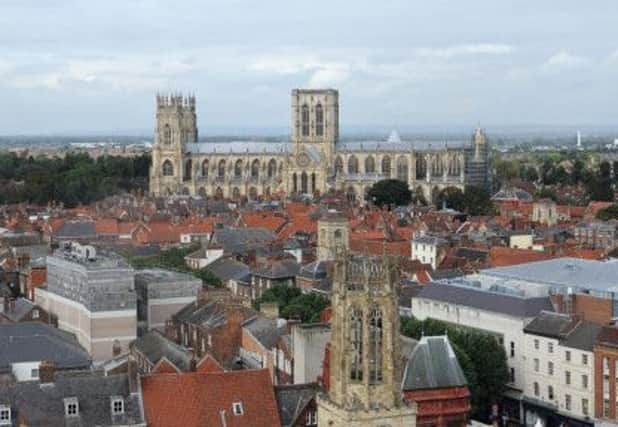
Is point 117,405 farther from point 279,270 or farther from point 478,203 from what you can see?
point 478,203

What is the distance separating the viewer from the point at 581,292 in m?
65.8

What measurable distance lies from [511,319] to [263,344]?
625 inches

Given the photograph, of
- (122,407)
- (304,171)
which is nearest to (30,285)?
(122,407)

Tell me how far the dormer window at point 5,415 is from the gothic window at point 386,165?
152 m

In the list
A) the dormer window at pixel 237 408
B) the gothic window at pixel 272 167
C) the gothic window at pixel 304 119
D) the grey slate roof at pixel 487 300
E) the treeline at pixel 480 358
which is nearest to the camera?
the dormer window at pixel 237 408

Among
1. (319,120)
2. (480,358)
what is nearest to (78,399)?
(480,358)

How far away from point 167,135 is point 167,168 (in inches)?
224

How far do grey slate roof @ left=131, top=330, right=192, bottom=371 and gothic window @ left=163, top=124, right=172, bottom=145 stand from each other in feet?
446

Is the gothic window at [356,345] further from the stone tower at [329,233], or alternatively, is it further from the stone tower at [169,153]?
the stone tower at [169,153]

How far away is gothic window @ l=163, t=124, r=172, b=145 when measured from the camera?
19188cm

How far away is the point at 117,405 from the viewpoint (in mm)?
39906

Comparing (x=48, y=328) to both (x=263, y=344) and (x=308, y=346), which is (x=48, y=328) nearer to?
(x=263, y=344)

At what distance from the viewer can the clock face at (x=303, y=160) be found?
597 feet

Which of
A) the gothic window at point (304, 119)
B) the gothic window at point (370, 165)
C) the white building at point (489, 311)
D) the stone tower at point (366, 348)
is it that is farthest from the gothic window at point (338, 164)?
the stone tower at point (366, 348)
